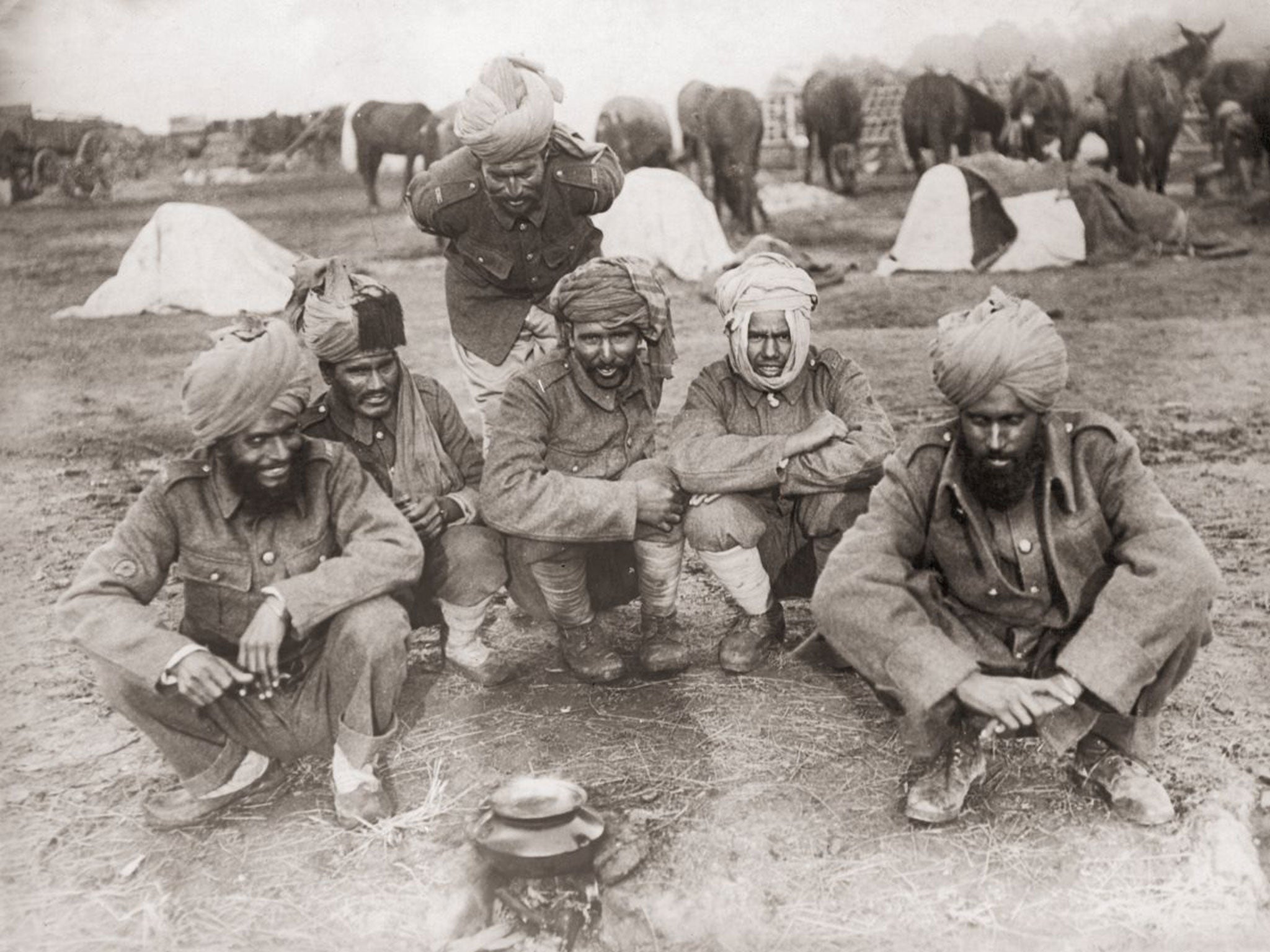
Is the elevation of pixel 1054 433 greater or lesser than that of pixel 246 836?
→ greater

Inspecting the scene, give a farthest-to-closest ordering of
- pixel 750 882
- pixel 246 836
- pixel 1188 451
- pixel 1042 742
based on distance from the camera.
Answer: pixel 1188 451 → pixel 1042 742 → pixel 246 836 → pixel 750 882

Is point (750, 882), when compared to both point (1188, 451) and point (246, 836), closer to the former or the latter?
point (246, 836)

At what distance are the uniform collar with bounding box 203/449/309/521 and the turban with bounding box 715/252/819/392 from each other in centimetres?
156

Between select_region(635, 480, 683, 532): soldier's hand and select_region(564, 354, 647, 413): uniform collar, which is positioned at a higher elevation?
select_region(564, 354, 647, 413): uniform collar

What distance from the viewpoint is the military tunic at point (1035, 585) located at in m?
2.67

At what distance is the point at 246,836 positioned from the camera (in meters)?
2.89

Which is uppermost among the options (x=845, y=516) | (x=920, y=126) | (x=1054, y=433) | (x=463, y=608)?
(x=920, y=126)

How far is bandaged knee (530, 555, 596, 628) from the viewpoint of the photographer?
361 centimetres

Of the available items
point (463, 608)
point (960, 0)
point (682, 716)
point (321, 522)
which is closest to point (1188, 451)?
point (960, 0)

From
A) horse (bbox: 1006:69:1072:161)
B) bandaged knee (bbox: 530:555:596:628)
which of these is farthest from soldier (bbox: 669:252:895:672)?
horse (bbox: 1006:69:1072:161)

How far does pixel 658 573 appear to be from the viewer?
12.1ft

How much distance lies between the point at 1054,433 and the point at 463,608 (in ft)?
5.76

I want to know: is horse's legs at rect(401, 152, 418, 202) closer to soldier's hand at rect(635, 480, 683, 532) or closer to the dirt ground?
the dirt ground

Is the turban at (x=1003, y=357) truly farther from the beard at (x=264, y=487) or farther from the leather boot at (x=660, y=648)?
the beard at (x=264, y=487)
